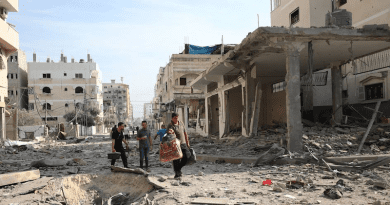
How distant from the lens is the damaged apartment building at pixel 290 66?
10.2 meters

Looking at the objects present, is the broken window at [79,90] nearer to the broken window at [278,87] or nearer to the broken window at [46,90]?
the broken window at [46,90]

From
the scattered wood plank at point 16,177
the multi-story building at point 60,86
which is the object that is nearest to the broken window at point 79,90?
the multi-story building at point 60,86

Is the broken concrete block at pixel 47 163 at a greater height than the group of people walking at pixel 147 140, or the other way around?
the group of people walking at pixel 147 140

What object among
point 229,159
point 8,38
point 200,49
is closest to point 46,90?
point 200,49

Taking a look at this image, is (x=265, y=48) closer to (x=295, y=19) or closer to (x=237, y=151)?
(x=237, y=151)

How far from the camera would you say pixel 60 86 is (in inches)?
2346

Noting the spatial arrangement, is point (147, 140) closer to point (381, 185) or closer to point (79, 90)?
point (381, 185)

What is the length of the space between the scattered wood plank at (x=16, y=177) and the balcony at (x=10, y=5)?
18468mm

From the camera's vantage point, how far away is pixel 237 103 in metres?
18.2

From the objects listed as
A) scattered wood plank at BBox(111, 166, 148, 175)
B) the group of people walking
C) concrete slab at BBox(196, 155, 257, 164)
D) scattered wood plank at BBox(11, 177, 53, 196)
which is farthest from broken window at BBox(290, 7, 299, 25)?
scattered wood plank at BBox(11, 177, 53, 196)

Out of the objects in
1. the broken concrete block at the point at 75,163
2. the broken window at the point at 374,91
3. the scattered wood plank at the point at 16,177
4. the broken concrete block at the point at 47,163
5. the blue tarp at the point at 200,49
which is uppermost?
the blue tarp at the point at 200,49

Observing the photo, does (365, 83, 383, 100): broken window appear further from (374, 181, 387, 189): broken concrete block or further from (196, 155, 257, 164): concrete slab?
(374, 181, 387, 189): broken concrete block

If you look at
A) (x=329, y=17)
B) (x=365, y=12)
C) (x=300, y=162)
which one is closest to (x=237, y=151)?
(x=300, y=162)

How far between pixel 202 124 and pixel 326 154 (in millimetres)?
16705
